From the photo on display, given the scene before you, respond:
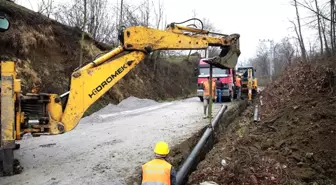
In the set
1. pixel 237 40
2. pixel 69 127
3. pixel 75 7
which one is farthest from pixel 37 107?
pixel 75 7

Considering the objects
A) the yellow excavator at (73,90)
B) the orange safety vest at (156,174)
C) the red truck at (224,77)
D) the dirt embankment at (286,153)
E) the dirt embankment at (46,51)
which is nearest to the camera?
the orange safety vest at (156,174)

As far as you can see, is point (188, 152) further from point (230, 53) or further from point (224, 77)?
point (224, 77)

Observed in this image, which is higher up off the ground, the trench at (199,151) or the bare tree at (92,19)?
the bare tree at (92,19)

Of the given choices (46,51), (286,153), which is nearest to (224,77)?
(46,51)

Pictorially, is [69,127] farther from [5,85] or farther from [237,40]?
[237,40]

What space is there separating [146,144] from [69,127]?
251 centimetres

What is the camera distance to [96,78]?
6.47 metres

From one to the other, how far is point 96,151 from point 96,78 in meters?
2.07

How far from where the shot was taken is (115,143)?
8422 mm

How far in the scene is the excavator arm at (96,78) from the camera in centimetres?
616

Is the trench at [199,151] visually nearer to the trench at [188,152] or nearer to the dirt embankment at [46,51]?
the trench at [188,152]

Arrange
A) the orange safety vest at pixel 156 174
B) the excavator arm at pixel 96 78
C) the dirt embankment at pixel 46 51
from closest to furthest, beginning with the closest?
the orange safety vest at pixel 156 174
the excavator arm at pixel 96 78
the dirt embankment at pixel 46 51

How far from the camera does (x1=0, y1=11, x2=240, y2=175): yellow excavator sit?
18.7 ft

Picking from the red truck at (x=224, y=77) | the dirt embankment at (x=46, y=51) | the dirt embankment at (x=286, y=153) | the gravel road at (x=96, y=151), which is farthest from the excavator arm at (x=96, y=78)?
the red truck at (x=224, y=77)
